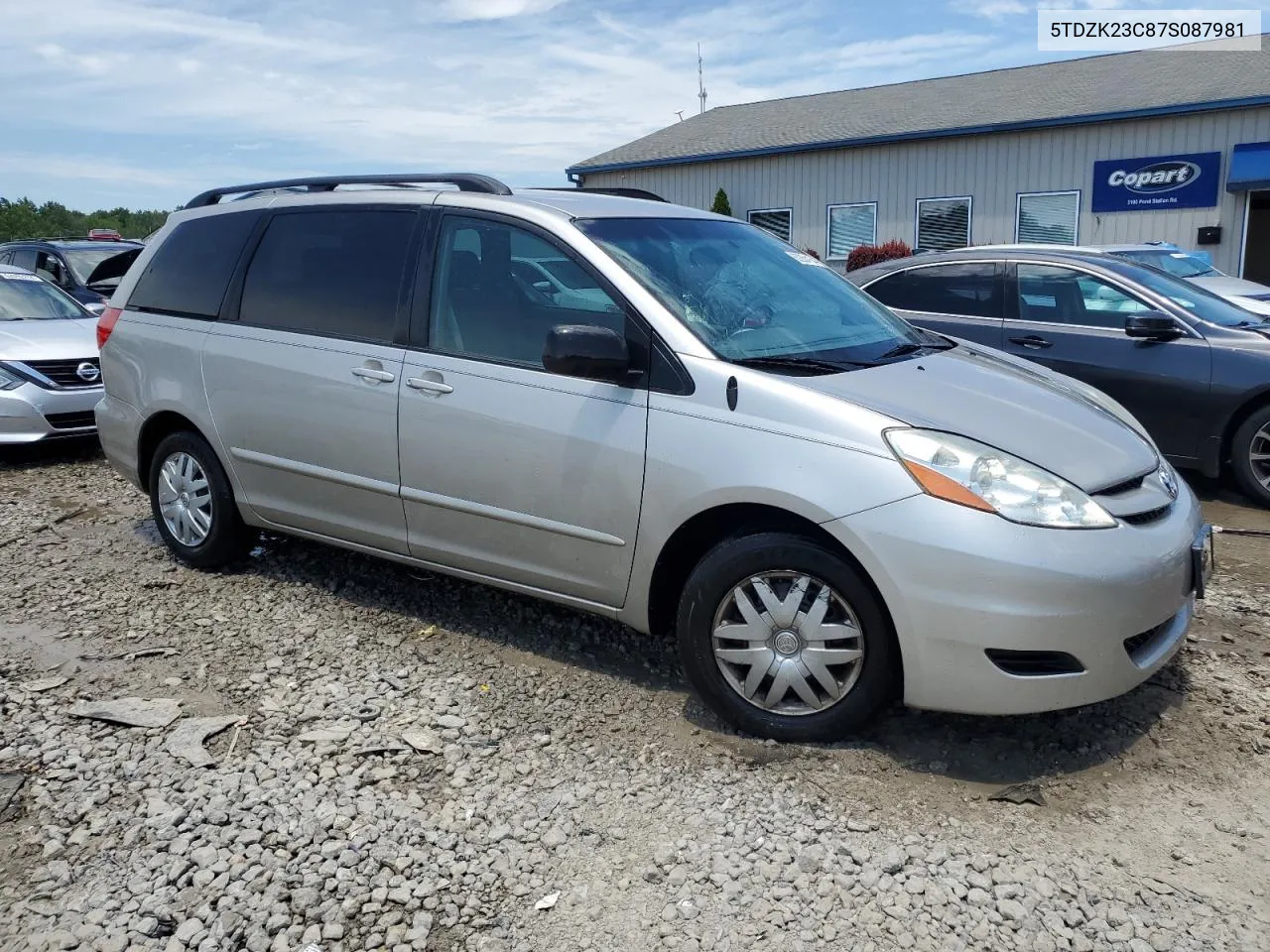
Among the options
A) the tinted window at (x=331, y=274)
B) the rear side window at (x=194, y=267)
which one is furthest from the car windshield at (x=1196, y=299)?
the rear side window at (x=194, y=267)

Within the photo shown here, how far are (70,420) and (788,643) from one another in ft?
22.8

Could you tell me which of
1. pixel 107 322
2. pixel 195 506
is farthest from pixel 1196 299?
pixel 107 322

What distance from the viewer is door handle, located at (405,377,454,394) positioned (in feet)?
13.5

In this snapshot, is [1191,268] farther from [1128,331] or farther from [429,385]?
[429,385]

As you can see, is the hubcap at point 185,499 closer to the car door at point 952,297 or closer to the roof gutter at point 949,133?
the car door at point 952,297

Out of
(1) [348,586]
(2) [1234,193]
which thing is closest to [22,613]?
(1) [348,586]

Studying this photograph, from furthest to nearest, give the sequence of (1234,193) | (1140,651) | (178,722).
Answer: (1234,193)
(178,722)
(1140,651)

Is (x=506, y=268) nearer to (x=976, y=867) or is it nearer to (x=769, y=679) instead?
(x=769, y=679)

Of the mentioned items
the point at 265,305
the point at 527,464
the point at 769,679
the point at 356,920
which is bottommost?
the point at 356,920

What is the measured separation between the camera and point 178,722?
12.4 feet

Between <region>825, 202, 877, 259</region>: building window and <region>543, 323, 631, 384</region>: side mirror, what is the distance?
19613mm

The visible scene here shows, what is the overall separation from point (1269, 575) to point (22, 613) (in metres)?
5.81

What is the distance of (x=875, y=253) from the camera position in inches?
819

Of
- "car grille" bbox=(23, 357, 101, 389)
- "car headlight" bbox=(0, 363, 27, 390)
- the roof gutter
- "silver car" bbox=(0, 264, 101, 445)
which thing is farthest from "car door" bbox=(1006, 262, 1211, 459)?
the roof gutter
